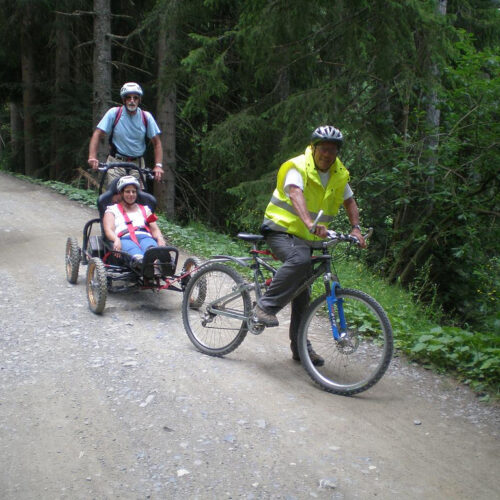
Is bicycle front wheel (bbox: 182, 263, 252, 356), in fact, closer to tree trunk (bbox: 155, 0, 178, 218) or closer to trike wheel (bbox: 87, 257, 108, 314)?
trike wheel (bbox: 87, 257, 108, 314)

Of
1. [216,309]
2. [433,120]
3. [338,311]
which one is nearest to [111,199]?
[216,309]

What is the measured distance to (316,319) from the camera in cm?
504

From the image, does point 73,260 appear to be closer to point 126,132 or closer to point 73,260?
point 73,260

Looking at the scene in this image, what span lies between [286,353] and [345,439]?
1.72 meters

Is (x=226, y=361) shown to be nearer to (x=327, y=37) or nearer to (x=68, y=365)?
(x=68, y=365)

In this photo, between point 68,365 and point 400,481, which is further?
point 68,365

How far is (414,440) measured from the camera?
13.4ft

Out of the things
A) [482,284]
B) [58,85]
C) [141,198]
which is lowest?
[482,284]

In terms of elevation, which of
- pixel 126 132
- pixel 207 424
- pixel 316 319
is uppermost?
pixel 126 132

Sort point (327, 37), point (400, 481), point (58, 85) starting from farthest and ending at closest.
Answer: point (58, 85), point (327, 37), point (400, 481)

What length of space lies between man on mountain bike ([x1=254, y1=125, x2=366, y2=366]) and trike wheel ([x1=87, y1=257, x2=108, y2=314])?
198 cm

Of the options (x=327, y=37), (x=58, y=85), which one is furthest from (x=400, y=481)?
(x=58, y=85)

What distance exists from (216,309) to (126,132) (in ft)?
10.7

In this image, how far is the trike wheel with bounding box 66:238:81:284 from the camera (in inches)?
297
